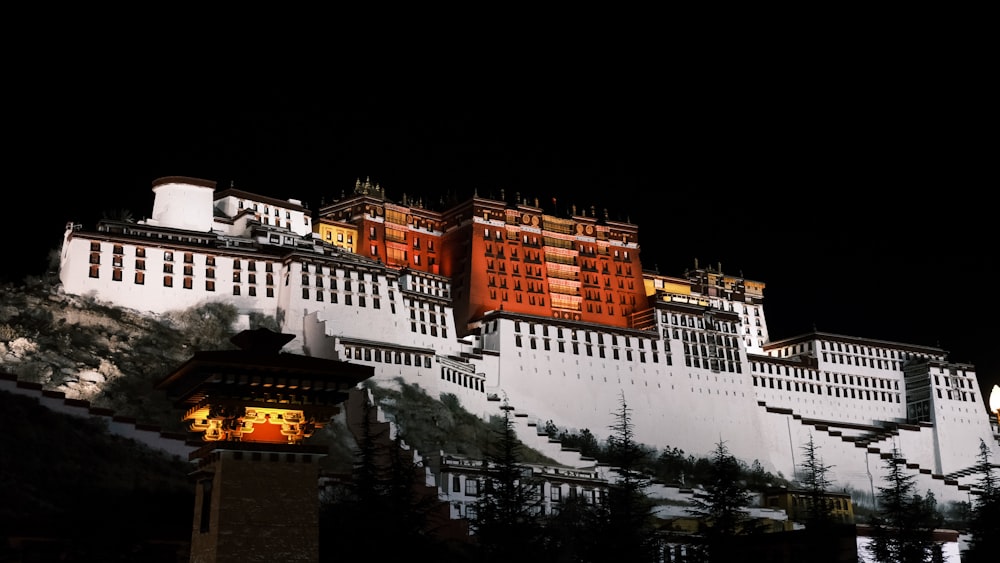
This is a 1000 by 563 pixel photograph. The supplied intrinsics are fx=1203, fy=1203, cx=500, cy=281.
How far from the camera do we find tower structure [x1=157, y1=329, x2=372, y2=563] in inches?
693

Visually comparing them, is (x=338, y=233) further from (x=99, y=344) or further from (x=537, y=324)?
(x=99, y=344)

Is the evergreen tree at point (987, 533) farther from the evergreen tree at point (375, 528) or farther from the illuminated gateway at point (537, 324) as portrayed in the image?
the illuminated gateway at point (537, 324)

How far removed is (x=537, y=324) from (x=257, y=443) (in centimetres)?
5577

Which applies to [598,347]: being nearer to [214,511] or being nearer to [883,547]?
[883,547]

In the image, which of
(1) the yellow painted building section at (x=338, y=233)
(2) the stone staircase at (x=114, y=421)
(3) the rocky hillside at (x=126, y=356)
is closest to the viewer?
(2) the stone staircase at (x=114, y=421)

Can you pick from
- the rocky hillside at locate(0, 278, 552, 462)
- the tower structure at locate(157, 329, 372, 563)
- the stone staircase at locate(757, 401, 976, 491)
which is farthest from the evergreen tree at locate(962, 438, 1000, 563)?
the stone staircase at locate(757, 401, 976, 491)

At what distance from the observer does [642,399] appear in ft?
247

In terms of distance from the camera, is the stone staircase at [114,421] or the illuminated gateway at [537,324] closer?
the stone staircase at [114,421]

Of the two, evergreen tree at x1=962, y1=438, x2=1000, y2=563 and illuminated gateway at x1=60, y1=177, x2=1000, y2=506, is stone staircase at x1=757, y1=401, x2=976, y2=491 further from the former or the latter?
evergreen tree at x1=962, y1=438, x2=1000, y2=563

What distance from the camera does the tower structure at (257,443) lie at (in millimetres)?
17594

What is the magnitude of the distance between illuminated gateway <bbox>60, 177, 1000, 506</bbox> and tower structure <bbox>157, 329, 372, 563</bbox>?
42594mm

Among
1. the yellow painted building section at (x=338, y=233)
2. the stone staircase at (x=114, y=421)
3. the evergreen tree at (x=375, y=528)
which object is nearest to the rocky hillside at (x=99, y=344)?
the stone staircase at (x=114, y=421)

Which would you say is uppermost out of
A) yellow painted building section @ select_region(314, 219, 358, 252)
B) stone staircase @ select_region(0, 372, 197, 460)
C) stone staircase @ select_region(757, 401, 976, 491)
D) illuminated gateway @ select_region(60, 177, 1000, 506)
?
yellow painted building section @ select_region(314, 219, 358, 252)

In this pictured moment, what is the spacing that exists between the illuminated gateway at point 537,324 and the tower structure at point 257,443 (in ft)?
140
